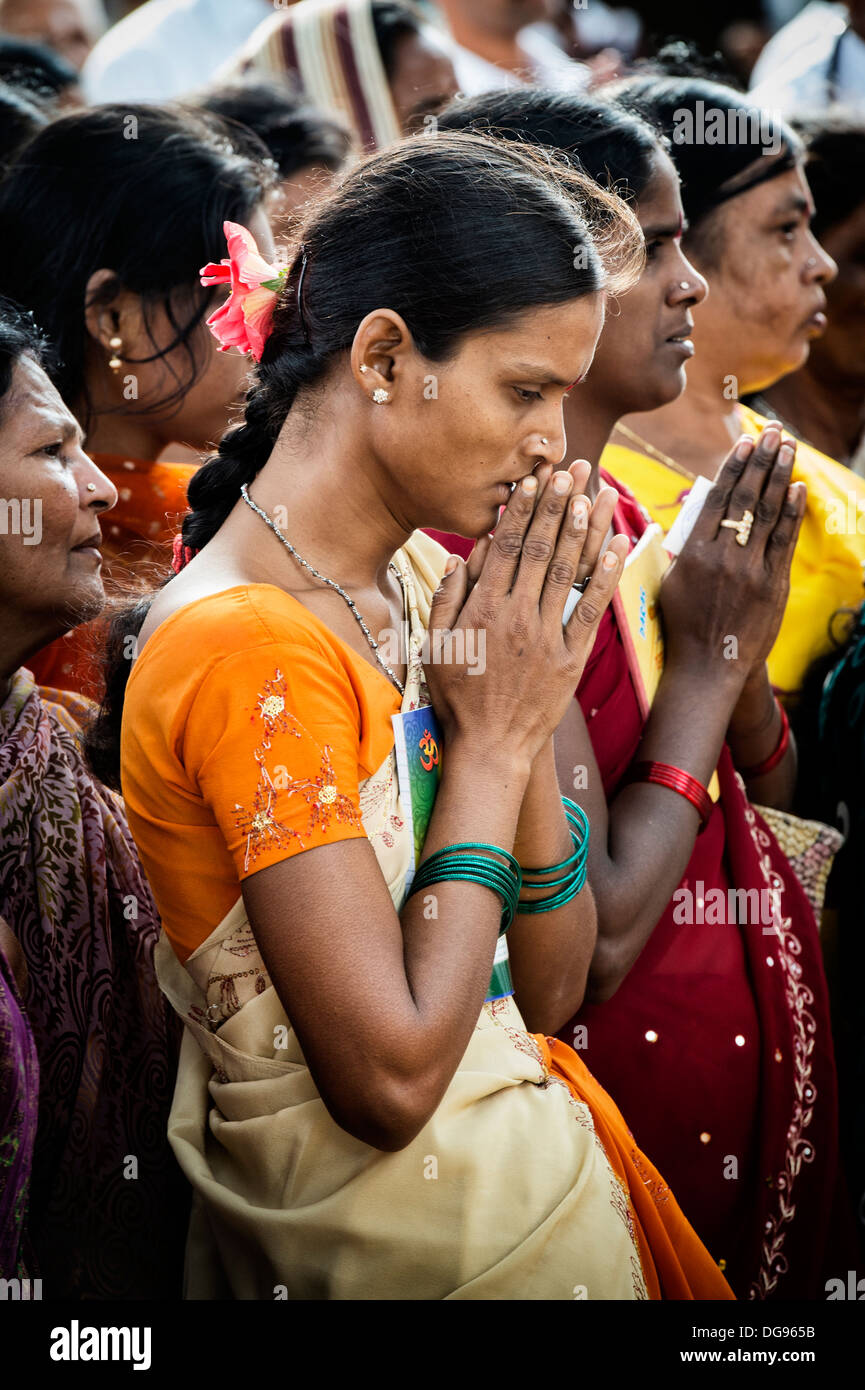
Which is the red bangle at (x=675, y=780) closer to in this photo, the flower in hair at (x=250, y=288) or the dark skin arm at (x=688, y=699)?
the dark skin arm at (x=688, y=699)

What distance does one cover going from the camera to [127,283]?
278cm

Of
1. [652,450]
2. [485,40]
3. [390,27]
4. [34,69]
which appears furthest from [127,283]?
[485,40]

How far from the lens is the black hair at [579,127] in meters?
2.40

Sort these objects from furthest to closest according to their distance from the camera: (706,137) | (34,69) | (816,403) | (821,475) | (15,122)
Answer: (34,69), (816,403), (15,122), (821,475), (706,137)

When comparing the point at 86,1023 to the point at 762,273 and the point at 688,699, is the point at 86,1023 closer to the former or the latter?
the point at 688,699

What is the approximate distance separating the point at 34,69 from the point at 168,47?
0.80 m

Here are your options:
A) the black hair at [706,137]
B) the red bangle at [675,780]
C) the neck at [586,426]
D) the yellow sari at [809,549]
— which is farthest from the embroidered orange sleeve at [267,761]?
the black hair at [706,137]

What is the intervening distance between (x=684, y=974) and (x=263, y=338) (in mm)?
1247

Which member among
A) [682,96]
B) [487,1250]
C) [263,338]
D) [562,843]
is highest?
[682,96]

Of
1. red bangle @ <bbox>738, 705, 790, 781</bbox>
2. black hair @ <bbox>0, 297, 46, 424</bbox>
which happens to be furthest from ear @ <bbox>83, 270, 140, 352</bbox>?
red bangle @ <bbox>738, 705, 790, 781</bbox>

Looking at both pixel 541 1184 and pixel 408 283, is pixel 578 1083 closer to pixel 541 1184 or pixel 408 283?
pixel 541 1184

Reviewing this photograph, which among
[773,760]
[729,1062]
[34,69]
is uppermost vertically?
[34,69]

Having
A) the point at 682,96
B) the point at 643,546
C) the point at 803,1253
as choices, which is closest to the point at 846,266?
the point at 682,96

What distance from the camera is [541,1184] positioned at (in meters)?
1.69
